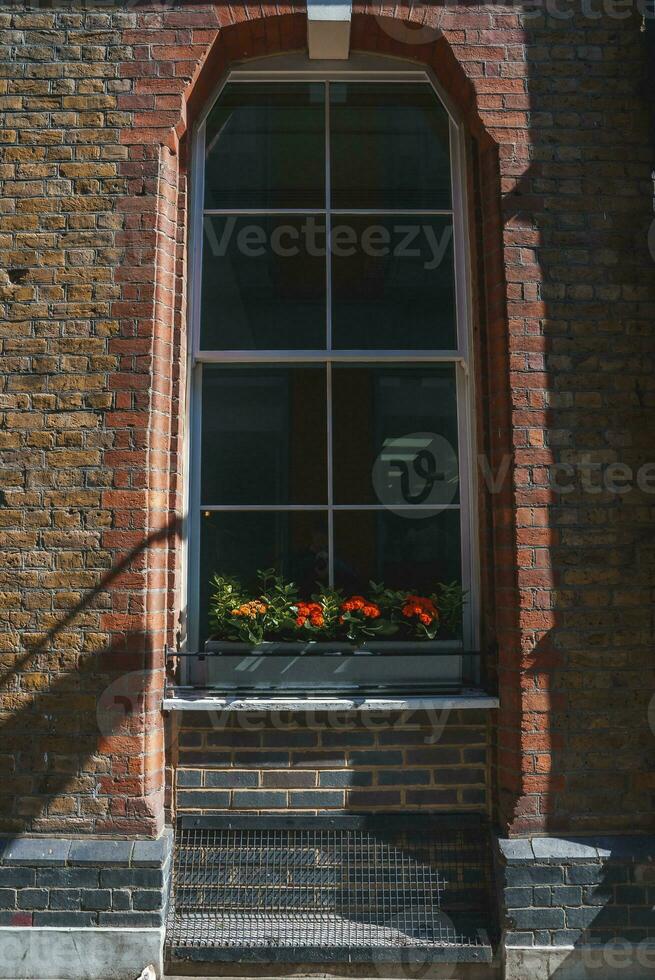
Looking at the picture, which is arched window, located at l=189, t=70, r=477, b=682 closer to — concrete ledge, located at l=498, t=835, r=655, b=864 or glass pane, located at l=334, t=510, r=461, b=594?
glass pane, located at l=334, t=510, r=461, b=594

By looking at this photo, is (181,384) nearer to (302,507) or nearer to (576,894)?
(302,507)

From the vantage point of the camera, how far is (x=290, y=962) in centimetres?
325

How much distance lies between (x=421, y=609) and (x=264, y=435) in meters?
1.22

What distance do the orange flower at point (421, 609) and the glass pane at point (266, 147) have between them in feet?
7.37

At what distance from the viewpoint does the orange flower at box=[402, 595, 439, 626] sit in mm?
3605

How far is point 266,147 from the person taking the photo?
4.13m

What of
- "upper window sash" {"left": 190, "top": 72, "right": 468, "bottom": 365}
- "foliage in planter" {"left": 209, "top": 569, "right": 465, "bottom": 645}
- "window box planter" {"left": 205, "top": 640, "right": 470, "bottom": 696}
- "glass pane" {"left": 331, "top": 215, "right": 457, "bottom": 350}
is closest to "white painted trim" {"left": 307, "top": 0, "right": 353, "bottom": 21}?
"upper window sash" {"left": 190, "top": 72, "right": 468, "bottom": 365}

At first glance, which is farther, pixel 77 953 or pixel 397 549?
pixel 397 549

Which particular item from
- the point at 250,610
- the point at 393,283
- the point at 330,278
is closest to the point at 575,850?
the point at 250,610

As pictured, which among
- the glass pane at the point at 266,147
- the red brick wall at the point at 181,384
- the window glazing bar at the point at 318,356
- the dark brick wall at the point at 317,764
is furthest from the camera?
the glass pane at the point at 266,147

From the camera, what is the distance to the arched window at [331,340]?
12.6 ft

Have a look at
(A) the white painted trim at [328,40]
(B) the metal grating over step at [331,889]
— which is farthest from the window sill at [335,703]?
(A) the white painted trim at [328,40]

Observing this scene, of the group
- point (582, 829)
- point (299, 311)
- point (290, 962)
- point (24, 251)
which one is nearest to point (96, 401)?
point (24, 251)

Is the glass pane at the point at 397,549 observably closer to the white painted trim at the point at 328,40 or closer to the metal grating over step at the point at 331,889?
the metal grating over step at the point at 331,889
